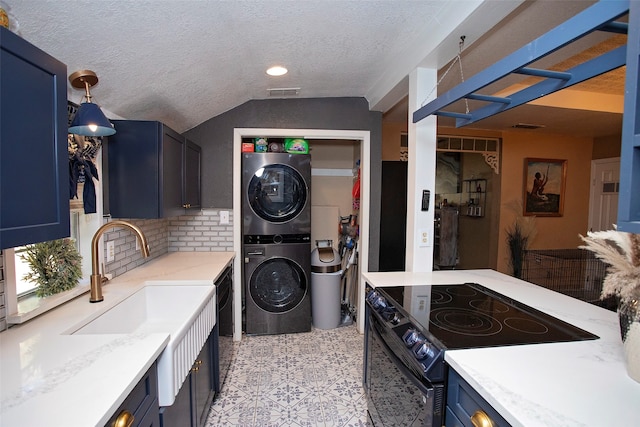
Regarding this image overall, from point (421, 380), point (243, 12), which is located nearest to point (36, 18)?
point (243, 12)

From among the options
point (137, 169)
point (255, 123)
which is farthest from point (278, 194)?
point (137, 169)

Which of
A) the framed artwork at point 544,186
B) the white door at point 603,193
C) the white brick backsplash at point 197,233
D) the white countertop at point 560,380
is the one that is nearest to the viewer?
the white countertop at point 560,380

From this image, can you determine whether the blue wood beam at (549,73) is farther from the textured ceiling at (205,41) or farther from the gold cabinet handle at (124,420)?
the gold cabinet handle at (124,420)

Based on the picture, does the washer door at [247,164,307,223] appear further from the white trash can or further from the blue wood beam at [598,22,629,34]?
the blue wood beam at [598,22,629,34]

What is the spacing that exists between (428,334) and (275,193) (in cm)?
222

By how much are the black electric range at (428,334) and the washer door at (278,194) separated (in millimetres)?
1501

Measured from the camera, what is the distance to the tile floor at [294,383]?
1990mm

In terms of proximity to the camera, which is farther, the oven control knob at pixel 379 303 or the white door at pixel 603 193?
the white door at pixel 603 193

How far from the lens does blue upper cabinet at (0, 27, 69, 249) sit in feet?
2.64

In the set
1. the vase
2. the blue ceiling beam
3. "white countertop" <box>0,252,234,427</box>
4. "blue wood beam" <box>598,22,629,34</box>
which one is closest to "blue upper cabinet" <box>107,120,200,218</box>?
"white countertop" <box>0,252,234,427</box>

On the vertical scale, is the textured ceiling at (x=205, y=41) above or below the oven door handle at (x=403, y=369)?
above

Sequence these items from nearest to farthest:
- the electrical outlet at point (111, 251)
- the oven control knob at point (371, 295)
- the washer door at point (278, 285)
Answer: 1. the oven control knob at point (371, 295)
2. the electrical outlet at point (111, 251)
3. the washer door at point (278, 285)

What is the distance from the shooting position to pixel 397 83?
90.5 inches

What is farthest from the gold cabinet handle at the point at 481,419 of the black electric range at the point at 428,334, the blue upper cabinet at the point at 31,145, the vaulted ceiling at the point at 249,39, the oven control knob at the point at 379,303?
the vaulted ceiling at the point at 249,39
